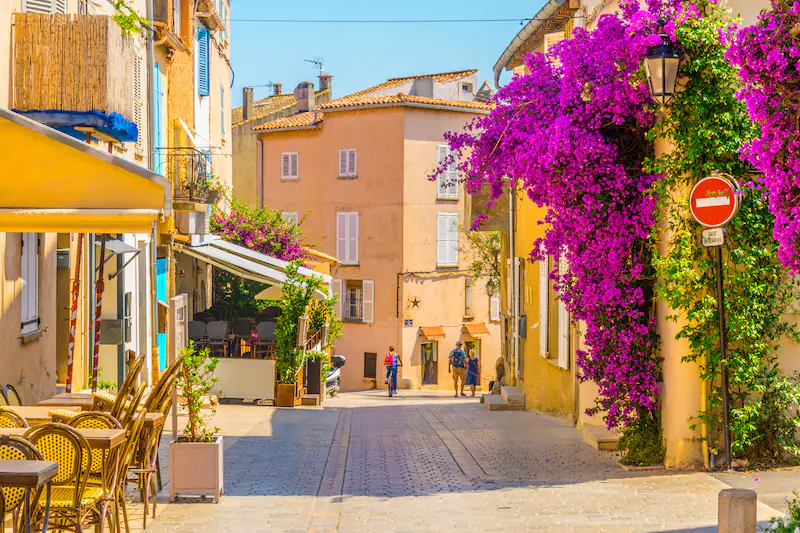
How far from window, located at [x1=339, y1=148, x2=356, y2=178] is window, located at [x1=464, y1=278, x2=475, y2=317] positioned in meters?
6.40

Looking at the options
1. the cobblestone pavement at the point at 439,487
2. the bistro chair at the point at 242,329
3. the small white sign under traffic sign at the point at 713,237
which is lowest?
the cobblestone pavement at the point at 439,487

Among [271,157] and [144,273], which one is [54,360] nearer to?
[144,273]

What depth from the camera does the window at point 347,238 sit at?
4269 cm

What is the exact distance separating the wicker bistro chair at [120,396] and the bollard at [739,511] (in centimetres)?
451

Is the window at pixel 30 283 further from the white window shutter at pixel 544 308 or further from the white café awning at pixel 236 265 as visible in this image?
the white café awning at pixel 236 265

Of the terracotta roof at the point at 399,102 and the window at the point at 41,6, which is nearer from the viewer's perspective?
the window at the point at 41,6

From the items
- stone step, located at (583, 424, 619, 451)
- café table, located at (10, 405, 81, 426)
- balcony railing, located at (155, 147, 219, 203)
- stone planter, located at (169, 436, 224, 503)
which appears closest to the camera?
café table, located at (10, 405, 81, 426)

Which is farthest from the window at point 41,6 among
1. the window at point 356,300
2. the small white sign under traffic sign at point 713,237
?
the window at point 356,300

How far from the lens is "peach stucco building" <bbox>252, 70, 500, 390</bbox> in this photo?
41750 millimetres

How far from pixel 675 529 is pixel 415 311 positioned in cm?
3428

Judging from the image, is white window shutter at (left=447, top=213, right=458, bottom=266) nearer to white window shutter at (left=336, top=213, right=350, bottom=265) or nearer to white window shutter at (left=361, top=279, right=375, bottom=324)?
white window shutter at (left=361, top=279, right=375, bottom=324)

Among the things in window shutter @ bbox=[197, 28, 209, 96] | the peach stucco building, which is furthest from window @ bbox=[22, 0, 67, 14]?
the peach stucco building

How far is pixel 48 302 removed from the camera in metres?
12.8

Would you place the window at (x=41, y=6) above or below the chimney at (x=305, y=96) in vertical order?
below
